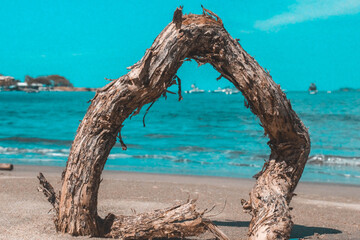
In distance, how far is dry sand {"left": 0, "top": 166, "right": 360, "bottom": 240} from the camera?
479 centimetres

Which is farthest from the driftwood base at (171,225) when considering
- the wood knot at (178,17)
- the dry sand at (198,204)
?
the wood knot at (178,17)

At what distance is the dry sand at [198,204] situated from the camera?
4793mm

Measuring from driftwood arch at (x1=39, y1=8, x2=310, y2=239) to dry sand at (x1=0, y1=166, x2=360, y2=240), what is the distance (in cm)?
44

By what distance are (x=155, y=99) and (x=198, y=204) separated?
2.98m

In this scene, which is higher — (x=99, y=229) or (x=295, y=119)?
(x=295, y=119)

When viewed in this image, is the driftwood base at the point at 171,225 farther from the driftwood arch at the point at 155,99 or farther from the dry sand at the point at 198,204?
the dry sand at the point at 198,204

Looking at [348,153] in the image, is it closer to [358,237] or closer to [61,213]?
[358,237]

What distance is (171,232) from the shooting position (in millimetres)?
3885

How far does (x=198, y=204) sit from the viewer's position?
656 cm

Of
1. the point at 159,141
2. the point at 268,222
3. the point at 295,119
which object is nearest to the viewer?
the point at 268,222

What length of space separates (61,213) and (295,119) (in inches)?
99.8

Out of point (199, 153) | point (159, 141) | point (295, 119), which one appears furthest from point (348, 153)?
point (295, 119)

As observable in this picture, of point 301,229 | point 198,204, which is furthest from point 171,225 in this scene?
point 198,204

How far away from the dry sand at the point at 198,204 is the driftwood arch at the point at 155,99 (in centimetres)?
44
